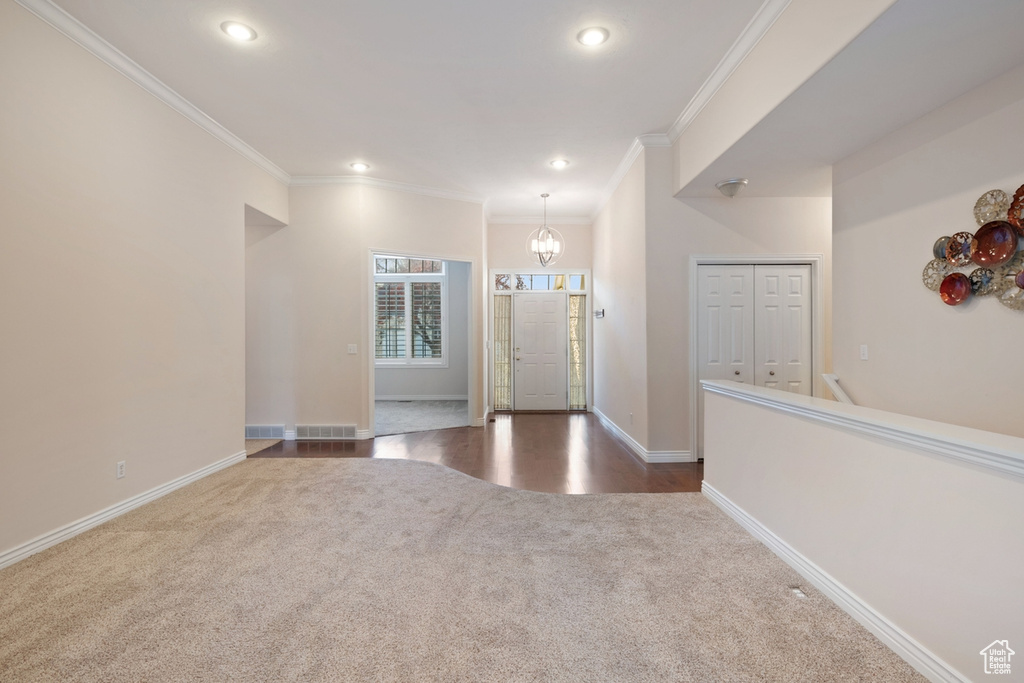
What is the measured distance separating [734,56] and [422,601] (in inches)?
142

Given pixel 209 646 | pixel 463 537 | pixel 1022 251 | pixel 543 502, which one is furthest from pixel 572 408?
pixel 209 646

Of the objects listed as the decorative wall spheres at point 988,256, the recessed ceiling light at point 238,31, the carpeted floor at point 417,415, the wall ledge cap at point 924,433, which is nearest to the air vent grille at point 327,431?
the carpeted floor at point 417,415

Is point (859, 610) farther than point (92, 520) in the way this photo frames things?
No

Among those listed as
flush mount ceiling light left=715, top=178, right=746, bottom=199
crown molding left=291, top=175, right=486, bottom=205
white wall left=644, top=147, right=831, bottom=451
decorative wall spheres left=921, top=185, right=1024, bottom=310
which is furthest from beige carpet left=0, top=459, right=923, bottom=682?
crown molding left=291, top=175, right=486, bottom=205

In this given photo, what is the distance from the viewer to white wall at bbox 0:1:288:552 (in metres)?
2.55

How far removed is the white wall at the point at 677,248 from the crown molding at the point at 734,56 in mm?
606

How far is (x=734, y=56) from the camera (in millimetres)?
3115

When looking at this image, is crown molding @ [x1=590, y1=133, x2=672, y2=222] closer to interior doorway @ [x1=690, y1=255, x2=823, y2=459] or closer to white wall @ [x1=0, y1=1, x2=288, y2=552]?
interior doorway @ [x1=690, y1=255, x2=823, y2=459]

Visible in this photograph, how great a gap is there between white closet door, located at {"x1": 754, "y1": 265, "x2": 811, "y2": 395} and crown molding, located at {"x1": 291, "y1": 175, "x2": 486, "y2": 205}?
3.69m

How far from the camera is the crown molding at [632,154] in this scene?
14.6 feet

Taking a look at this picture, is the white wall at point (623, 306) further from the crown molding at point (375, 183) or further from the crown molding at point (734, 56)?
the crown molding at point (375, 183)

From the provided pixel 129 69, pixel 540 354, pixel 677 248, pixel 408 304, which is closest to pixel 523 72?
pixel 677 248

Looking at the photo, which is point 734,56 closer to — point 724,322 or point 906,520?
point 724,322

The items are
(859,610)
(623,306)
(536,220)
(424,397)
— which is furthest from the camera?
(424,397)
